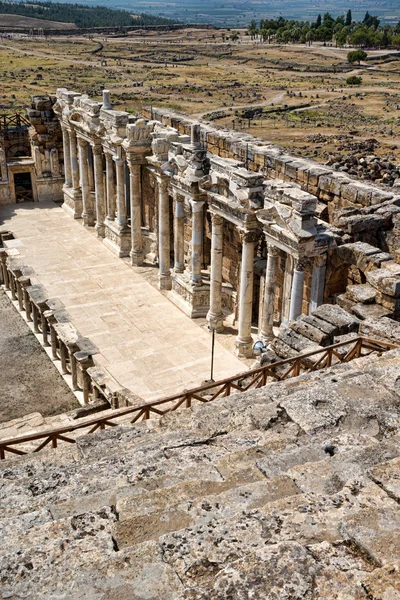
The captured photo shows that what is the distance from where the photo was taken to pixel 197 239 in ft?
73.7

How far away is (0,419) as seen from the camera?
60.4 feet

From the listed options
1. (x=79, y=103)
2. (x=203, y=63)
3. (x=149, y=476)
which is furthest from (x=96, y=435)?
(x=203, y=63)

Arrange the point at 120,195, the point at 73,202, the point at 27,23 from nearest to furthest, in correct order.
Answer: the point at 120,195 < the point at 73,202 < the point at 27,23

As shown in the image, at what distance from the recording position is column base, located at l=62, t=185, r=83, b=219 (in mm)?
32875

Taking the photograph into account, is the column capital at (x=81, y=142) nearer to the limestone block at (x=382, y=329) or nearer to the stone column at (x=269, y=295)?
the stone column at (x=269, y=295)

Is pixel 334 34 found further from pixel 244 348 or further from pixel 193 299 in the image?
pixel 244 348

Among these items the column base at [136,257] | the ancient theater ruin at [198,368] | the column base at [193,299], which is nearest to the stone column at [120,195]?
the ancient theater ruin at [198,368]

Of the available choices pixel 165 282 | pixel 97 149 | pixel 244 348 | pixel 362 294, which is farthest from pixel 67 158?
pixel 362 294

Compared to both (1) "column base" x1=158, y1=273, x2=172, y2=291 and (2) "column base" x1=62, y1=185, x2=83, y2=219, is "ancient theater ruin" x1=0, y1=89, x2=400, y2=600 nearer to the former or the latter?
(2) "column base" x1=62, y1=185, x2=83, y2=219

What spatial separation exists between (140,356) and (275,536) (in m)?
15.3

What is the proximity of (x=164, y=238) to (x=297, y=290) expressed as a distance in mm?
8457

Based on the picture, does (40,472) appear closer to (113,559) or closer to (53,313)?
(113,559)

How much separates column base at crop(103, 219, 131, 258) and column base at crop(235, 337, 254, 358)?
372 inches

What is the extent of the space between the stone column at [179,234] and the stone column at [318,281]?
23.0 feet
